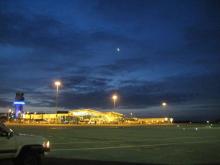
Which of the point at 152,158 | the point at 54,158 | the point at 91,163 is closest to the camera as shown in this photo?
the point at 91,163

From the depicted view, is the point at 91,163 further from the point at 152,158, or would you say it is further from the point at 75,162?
the point at 152,158

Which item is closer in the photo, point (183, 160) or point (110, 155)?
point (183, 160)

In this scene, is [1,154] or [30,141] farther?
[30,141]

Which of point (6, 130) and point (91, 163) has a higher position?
point (6, 130)

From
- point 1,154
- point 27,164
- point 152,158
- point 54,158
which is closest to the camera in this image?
point 1,154

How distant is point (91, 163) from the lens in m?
17.0

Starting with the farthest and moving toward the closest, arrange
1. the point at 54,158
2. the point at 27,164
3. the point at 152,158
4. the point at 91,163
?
1. the point at 152,158
2. the point at 54,158
3. the point at 91,163
4. the point at 27,164

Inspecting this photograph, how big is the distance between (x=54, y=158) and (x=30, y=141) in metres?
5.12

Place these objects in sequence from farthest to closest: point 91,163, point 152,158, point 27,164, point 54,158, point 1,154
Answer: point 152,158 < point 54,158 < point 91,163 < point 27,164 < point 1,154

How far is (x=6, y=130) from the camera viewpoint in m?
12.6

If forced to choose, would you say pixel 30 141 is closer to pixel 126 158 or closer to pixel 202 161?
pixel 126 158

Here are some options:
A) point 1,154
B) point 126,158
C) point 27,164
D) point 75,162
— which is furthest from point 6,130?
point 126,158

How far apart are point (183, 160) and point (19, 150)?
8.61m

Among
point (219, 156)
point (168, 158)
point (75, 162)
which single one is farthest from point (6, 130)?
point (219, 156)
